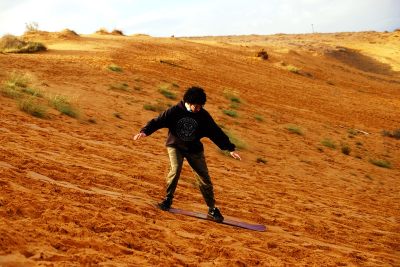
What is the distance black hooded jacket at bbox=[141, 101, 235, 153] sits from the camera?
20.1ft

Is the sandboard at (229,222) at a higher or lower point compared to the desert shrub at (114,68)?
lower

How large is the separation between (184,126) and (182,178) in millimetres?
3008

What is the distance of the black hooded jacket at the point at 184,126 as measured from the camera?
6125mm

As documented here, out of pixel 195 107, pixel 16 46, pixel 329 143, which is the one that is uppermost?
pixel 16 46

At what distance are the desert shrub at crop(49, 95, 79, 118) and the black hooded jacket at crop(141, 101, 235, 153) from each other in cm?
634

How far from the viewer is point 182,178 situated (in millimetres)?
9000

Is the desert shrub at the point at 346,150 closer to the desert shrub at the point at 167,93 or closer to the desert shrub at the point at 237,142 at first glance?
the desert shrub at the point at 237,142

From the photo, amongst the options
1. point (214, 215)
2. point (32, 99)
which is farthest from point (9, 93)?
point (214, 215)

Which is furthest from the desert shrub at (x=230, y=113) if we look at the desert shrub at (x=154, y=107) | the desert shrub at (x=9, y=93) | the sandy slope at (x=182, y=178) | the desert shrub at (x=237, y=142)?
the desert shrub at (x=9, y=93)

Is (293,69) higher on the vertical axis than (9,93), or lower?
higher

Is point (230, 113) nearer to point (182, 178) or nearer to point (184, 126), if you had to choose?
point (182, 178)

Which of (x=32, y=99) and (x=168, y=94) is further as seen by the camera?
(x=168, y=94)

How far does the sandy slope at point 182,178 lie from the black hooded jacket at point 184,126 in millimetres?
909

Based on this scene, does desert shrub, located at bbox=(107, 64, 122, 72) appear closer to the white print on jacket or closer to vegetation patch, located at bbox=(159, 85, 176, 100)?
vegetation patch, located at bbox=(159, 85, 176, 100)
